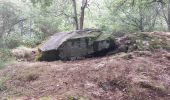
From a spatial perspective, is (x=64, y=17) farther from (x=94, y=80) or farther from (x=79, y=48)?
(x=94, y=80)

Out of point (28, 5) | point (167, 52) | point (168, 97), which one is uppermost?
point (28, 5)

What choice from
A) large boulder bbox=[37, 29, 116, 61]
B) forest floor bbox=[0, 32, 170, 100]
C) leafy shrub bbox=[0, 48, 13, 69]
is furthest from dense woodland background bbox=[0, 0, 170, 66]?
forest floor bbox=[0, 32, 170, 100]

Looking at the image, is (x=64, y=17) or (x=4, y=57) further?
(x=64, y=17)

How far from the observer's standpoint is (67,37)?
1056cm

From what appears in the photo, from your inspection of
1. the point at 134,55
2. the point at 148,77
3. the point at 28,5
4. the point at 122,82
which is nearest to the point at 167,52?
the point at 134,55

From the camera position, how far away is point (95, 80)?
728 cm

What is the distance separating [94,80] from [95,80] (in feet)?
0.10

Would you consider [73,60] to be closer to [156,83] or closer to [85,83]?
[85,83]

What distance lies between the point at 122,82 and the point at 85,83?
0.89 metres

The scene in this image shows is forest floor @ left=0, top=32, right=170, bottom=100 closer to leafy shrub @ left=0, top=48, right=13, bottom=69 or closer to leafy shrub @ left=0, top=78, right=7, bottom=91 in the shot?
leafy shrub @ left=0, top=78, right=7, bottom=91

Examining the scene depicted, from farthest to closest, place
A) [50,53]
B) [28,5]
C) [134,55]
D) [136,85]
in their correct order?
[28,5] < [50,53] < [134,55] < [136,85]

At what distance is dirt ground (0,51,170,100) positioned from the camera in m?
6.62

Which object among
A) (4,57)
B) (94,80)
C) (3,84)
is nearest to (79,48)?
(4,57)

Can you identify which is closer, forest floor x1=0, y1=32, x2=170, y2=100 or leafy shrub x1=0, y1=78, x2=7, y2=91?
forest floor x1=0, y1=32, x2=170, y2=100
